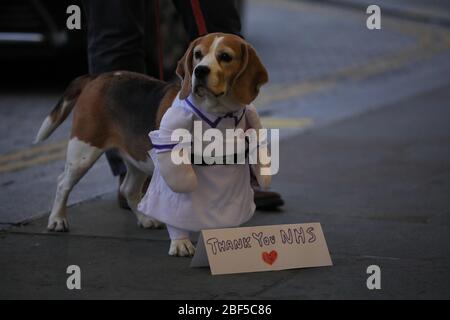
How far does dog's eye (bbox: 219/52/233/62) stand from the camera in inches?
173

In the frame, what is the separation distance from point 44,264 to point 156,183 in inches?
23.7

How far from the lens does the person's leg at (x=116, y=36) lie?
5.52m

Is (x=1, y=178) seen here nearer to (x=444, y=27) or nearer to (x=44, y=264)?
(x=44, y=264)

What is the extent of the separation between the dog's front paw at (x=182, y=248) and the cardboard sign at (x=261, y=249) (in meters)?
0.18

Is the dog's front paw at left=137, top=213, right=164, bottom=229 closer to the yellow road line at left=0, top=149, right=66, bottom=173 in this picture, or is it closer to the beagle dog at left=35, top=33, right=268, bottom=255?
the beagle dog at left=35, top=33, right=268, bottom=255

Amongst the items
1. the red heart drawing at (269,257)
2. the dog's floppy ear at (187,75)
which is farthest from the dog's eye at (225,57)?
the red heart drawing at (269,257)

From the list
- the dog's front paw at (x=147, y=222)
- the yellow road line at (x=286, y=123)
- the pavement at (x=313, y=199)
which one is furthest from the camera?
the yellow road line at (x=286, y=123)

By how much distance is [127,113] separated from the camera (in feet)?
16.5

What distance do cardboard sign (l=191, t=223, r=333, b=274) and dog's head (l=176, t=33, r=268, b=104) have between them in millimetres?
570

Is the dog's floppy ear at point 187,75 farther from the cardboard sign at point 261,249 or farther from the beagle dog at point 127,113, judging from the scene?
the cardboard sign at point 261,249

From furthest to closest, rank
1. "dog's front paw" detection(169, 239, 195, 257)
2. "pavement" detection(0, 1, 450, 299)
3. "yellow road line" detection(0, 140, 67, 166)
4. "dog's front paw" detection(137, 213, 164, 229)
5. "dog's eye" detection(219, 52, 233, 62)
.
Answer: "yellow road line" detection(0, 140, 67, 166)
"dog's front paw" detection(137, 213, 164, 229)
"dog's front paw" detection(169, 239, 195, 257)
"dog's eye" detection(219, 52, 233, 62)
"pavement" detection(0, 1, 450, 299)

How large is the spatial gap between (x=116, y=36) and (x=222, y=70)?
1.34 m

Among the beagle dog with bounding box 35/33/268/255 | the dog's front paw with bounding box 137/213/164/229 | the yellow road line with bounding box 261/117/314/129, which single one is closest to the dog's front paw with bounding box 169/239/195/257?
the beagle dog with bounding box 35/33/268/255
